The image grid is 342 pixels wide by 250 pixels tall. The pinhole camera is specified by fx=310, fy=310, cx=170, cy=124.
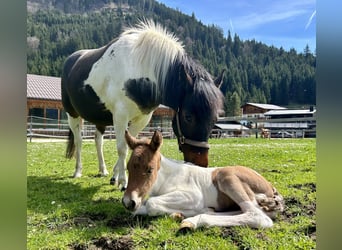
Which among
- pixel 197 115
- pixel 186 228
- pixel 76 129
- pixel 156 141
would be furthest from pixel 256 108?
pixel 76 129

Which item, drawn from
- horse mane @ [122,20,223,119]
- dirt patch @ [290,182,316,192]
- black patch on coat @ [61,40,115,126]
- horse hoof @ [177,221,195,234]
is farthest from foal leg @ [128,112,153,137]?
horse hoof @ [177,221,195,234]

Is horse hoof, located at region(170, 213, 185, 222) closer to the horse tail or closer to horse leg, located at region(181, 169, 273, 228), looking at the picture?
horse leg, located at region(181, 169, 273, 228)

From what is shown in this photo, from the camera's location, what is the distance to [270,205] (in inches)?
101

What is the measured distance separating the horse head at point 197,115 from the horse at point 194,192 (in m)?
0.28

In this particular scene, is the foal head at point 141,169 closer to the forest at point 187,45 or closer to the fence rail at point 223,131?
the fence rail at point 223,131

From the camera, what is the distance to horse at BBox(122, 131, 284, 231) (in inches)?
95.0

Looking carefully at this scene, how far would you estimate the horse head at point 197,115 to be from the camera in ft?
10.0

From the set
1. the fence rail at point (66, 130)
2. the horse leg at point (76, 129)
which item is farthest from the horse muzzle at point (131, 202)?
the horse leg at point (76, 129)

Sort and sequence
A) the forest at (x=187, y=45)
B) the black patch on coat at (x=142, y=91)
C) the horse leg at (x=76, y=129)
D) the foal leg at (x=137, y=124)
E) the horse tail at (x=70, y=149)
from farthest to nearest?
the horse tail at (x=70, y=149), the horse leg at (x=76, y=129), the foal leg at (x=137, y=124), the black patch on coat at (x=142, y=91), the forest at (x=187, y=45)

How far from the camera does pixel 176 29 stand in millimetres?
4148

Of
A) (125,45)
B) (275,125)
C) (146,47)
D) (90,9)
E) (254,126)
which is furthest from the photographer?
(90,9)
